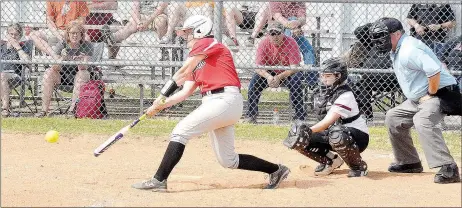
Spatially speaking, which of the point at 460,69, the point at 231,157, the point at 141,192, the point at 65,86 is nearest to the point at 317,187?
the point at 231,157

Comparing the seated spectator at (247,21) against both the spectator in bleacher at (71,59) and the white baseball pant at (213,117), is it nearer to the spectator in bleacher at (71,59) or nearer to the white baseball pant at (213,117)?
the spectator in bleacher at (71,59)

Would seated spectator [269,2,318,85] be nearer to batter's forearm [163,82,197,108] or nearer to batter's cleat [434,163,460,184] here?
batter's cleat [434,163,460,184]

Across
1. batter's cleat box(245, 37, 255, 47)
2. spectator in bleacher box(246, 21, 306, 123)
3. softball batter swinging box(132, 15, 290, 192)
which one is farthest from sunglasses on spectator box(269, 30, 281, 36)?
softball batter swinging box(132, 15, 290, 192)

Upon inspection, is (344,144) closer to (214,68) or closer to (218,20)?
(214,68)

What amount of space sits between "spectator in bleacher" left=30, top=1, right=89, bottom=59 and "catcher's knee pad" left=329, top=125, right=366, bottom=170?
5.90 metres

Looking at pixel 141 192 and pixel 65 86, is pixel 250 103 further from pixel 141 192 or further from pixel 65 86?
pixel 141 192

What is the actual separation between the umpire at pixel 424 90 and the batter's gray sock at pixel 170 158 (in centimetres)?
226

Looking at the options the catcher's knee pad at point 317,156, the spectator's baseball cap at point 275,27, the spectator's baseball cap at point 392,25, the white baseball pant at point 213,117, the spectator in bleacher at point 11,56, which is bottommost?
the spectator in bleacher at point 11,56

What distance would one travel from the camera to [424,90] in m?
8.92

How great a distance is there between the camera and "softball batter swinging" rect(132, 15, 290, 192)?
8.05m

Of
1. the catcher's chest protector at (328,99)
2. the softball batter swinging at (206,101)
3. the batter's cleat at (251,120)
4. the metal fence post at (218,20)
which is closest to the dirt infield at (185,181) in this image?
the softball batter swinging at (206,101)

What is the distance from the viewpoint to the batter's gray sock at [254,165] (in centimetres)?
839

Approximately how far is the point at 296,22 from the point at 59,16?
3.53 meters

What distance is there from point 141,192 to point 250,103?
5002 millimetres
